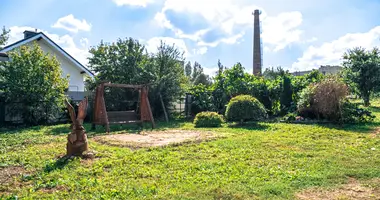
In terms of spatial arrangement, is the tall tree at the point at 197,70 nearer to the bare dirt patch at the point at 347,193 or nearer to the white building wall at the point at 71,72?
the white building wall at the point at 71,72

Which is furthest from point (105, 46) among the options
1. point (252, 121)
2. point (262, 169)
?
point (262, 169)

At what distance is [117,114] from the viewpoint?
1070 centimetres

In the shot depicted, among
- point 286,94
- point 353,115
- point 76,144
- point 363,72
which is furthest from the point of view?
point 363,72

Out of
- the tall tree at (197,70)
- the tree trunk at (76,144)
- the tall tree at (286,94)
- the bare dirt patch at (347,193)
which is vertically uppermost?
the tall tree at (197,70)

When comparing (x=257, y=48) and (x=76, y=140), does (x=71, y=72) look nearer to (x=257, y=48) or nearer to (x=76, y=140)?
(x=76, y=140)

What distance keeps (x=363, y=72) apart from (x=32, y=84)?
17.7m

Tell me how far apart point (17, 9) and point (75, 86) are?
10.1m

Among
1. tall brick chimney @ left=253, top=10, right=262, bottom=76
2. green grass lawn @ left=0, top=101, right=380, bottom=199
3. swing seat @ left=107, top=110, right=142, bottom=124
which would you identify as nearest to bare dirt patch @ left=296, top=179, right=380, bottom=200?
green grass lawn @ left=0, top=101, right=380, bottom=199

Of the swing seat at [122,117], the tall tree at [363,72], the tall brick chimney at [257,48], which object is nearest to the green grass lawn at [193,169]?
the swing seat at [122,117]

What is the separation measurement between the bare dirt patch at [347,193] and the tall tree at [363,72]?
50.9 feet

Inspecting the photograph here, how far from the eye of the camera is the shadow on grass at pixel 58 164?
4301mm

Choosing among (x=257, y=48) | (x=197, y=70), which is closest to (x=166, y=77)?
(x=257, y=48)

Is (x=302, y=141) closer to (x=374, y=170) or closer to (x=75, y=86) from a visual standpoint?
(x=374, y=170)

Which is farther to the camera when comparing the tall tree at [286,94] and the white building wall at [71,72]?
the white building wall at [71,72]
